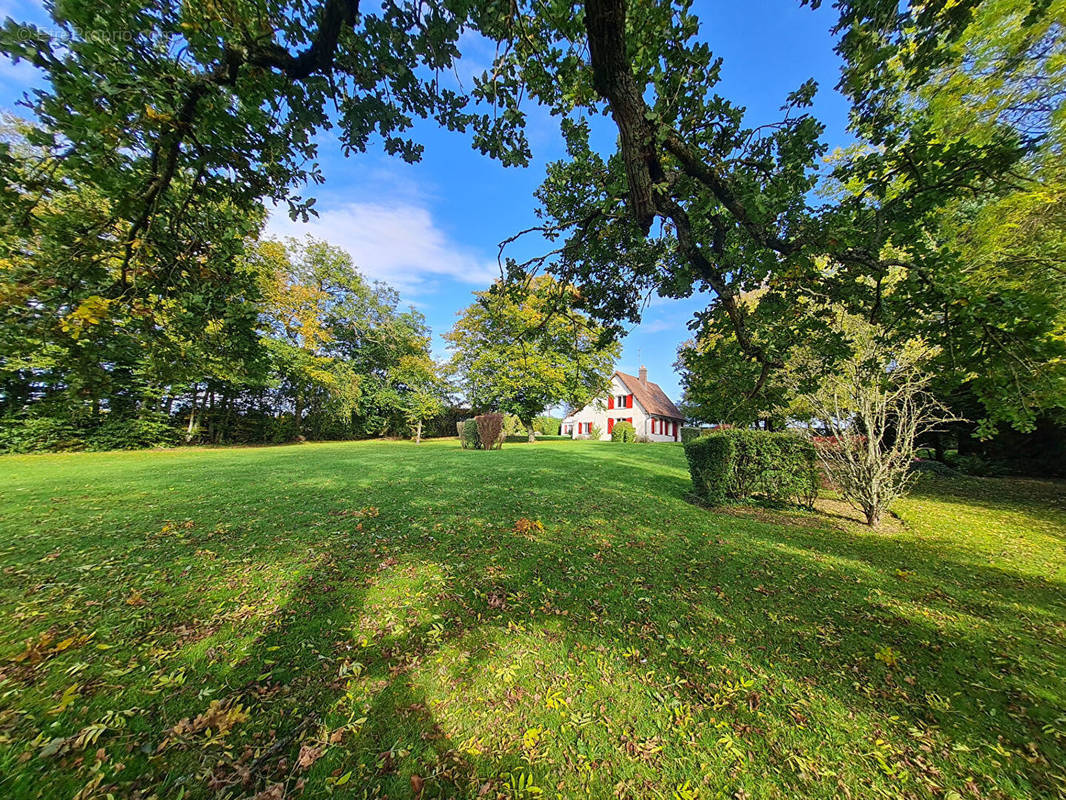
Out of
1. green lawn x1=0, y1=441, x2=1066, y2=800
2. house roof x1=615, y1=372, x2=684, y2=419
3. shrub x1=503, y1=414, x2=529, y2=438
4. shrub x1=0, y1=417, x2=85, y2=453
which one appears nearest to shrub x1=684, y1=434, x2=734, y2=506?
green lawn x1=0, y1=441, x2=1066, y2=800

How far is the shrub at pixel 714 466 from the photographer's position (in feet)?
25.0

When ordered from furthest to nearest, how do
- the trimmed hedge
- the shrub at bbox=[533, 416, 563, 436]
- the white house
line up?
the shrub at bbox=[533, 416, 563, 436] < the white house < the trimmed hedge

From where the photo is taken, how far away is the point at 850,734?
2203mm

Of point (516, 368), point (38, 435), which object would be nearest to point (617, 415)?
point (516, 368)

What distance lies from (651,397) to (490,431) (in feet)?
77.9

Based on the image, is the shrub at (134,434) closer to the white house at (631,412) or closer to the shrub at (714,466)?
the shrub at (714,466)

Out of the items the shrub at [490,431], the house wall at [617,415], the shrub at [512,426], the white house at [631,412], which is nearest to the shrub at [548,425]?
the white house at [631,412]

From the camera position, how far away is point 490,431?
61.6 feet

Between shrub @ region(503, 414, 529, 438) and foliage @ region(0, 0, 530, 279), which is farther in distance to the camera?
shrub @ region(503, 414, 529, 438)

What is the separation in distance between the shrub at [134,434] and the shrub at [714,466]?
2457 cm

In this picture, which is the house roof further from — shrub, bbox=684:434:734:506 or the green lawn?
the green lawn

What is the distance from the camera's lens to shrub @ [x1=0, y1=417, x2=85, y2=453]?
13.5 metres

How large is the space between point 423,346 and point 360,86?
2850cm

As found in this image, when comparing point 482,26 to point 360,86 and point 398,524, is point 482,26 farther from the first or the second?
point 398,524
